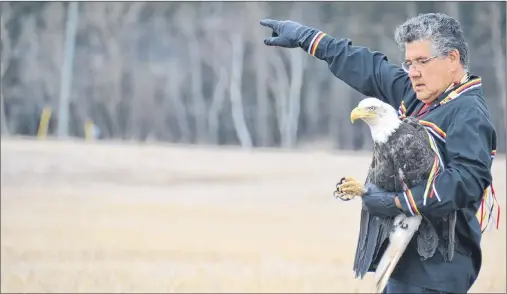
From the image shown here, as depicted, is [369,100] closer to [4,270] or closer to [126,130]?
[4,270]

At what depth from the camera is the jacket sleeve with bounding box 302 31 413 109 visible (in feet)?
7.75

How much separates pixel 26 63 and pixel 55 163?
17.6 feet

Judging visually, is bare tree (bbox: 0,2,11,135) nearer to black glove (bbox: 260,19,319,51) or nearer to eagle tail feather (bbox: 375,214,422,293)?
black glove (bbox: 260,19,319,51)

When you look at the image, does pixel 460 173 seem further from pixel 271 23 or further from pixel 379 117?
pixel 271 23

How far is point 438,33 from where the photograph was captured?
2090 millimetres

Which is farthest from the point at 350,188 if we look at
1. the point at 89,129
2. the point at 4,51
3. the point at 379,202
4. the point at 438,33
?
the point at 4,51

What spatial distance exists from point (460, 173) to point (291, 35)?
2.18 feet

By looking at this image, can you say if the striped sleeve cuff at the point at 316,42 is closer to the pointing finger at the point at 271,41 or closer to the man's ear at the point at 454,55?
the pointing finger at the point at 271,41

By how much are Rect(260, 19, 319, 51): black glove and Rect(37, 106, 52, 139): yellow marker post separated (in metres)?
13.2

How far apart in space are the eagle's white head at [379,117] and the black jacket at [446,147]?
9 centimetres

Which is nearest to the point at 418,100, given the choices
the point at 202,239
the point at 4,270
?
the point at 4,270

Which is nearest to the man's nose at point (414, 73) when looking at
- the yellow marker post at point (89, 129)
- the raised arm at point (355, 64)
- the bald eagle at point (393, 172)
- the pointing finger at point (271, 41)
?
the bald eagle at point (393, 172)

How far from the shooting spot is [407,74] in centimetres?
234

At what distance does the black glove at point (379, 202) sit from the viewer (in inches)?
80.7
